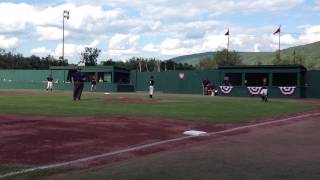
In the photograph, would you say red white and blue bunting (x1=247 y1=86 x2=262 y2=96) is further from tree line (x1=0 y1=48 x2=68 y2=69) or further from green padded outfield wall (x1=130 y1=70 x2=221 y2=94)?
tree line (x1=0 y1=48 x2=68 y2=69)

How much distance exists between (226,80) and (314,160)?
44.5 m

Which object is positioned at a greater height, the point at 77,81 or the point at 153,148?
the point at 77,81

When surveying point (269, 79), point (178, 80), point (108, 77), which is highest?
point (108, 77)

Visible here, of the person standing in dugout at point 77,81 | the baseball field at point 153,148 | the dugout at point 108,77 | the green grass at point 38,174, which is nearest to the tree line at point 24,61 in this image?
the dugout at point 108,77

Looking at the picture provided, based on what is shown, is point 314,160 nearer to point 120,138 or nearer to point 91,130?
point 120,138

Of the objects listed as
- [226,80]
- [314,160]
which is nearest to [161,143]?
[314,160]

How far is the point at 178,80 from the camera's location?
6147cm

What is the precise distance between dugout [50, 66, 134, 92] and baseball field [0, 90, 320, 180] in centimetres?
4030

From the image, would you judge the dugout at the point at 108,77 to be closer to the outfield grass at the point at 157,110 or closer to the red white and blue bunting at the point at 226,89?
the red white and blue bunting at the point at 226,89

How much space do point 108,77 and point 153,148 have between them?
5072cm

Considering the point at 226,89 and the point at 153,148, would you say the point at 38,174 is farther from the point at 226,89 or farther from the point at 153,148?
the point at 226,89

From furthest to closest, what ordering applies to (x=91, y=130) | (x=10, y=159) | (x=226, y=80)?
(x=226, y=80), (x=91, y=130), (x=10, y=159)

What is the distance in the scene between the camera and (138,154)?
12172 millimetres

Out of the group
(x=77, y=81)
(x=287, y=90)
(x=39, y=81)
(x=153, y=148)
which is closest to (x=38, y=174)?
(x=153, y=148)
